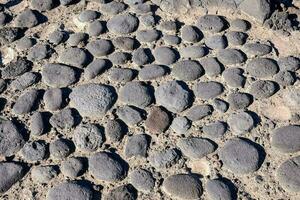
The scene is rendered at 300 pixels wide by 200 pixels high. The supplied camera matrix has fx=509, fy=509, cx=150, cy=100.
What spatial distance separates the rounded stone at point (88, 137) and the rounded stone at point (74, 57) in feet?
1.41

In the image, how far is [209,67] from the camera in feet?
8.73

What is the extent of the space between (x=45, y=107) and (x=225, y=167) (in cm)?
93

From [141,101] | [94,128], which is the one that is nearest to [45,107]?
Answer: [94,128]

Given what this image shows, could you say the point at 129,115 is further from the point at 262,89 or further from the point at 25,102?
the point at 262,89

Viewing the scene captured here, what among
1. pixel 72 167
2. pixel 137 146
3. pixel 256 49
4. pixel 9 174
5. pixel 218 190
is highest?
pixel 256 49

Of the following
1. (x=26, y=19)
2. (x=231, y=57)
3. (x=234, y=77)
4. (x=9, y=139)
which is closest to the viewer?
(x=9, y=139)

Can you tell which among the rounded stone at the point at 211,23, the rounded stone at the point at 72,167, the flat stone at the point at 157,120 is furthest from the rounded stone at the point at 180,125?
the rounded stone at the point at 211,23

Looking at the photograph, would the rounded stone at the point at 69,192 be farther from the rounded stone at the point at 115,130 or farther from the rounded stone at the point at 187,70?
the rounded stone at the point at 187,70

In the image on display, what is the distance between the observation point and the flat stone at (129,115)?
2432mm

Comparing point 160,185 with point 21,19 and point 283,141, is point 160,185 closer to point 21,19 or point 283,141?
point 283,141

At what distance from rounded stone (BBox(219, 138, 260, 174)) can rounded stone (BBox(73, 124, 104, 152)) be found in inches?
22.2

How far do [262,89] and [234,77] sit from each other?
0.15 metres

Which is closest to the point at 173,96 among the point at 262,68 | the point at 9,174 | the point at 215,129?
the point at 215,129

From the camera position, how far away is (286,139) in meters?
2.32
